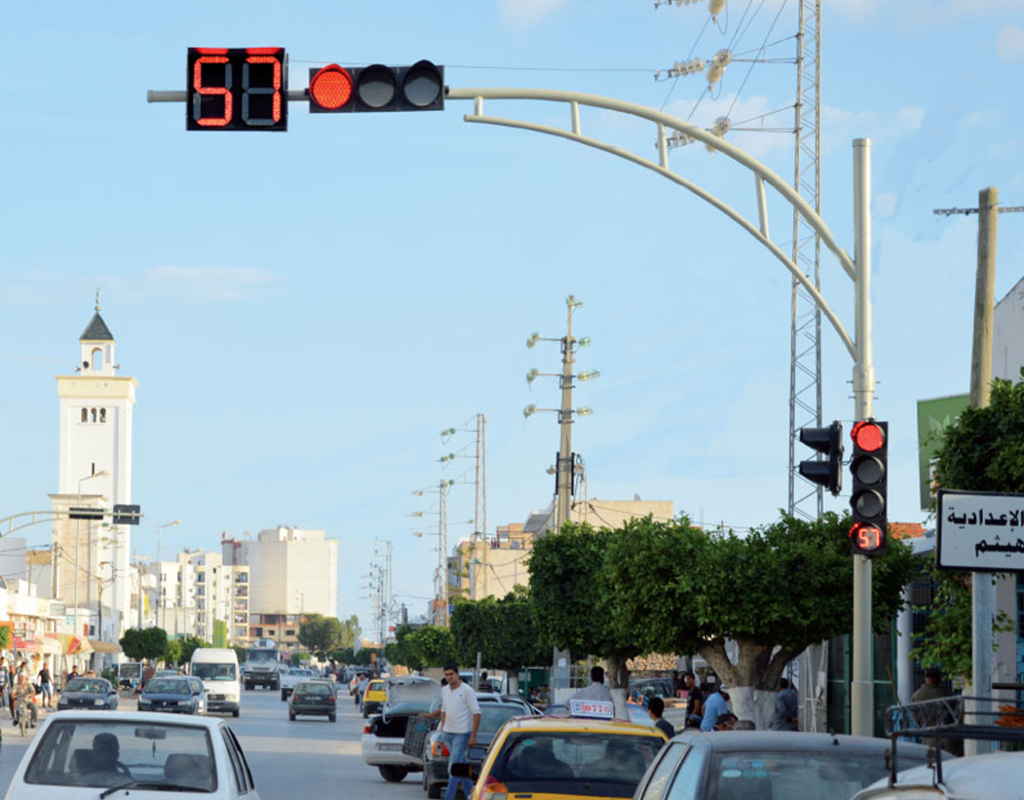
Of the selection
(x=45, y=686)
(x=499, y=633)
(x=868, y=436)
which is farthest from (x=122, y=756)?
(x=499, y=633)

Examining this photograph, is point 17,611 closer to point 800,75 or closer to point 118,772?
point 800,75

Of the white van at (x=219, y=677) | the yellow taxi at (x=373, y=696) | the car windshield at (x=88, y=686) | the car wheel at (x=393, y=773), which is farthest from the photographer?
the white van at (x=219, y=677)

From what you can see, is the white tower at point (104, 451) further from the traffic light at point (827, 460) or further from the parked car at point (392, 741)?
the traffic light at point (827, 460)

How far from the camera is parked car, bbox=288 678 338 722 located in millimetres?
61781

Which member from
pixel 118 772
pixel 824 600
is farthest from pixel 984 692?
pixel 824 600

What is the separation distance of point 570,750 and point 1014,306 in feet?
58.6

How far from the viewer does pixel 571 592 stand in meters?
39.6

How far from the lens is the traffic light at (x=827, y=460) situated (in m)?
15.7

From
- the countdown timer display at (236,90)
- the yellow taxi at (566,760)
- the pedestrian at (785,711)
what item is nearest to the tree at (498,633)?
the pedestrian at (785,711)

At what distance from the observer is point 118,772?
35.0 ft

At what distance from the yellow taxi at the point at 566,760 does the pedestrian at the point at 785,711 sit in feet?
28.8

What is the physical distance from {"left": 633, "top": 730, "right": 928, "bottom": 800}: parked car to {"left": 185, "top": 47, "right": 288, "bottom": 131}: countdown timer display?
637 centimetres

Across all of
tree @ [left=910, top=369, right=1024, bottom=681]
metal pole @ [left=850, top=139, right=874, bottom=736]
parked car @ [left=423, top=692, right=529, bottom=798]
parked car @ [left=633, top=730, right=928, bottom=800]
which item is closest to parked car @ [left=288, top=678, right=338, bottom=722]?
parked car @ [left=423, top=692, right=529, bottom=798]

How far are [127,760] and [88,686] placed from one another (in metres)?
42.5
